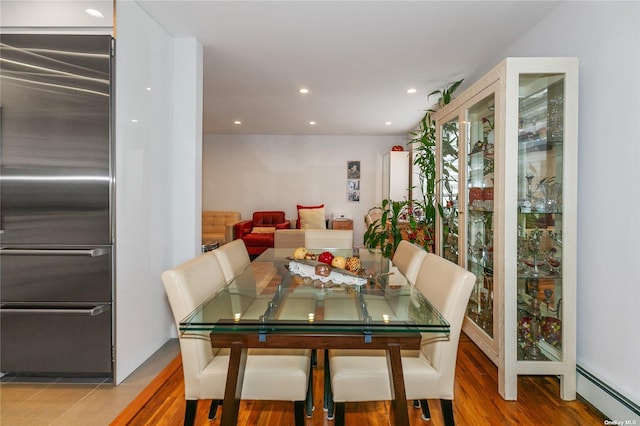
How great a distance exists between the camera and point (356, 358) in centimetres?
156

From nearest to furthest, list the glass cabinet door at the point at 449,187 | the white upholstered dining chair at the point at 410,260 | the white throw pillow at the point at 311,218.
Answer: the white upholstered dining chair at the point at 410,260 < the glass cabinet door at the point at 449,187 < the white throw pillow at the point at 311,218

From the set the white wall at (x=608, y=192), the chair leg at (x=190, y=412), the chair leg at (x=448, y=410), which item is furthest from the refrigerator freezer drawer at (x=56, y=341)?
the white wall at (x=608, y=192)

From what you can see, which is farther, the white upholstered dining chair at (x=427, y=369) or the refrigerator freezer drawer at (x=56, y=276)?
the refrigerator freezer drawer at (x=56, y=276)

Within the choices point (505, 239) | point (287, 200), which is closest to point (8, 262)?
point (505, 239)

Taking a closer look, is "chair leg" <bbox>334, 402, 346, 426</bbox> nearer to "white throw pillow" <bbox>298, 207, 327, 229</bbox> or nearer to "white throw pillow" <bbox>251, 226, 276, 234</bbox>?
"white throw pillow" <bbox>251, 226, 276, 234</bbox>

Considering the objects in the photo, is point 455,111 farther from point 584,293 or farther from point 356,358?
point 356,358

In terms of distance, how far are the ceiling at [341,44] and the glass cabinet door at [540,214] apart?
0.71 meters

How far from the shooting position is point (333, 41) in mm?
2834

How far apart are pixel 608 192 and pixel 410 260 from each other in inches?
45.2

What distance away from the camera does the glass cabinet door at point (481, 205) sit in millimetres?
2464

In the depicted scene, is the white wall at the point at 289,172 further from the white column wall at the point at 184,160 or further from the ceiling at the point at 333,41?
the white column wall at the point at 184,160

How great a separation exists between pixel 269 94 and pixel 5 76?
273 cm

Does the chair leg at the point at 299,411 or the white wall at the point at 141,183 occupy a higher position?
the white wall at the point at 141,183

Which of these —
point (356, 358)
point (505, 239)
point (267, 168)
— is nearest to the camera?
point (356, 358)
